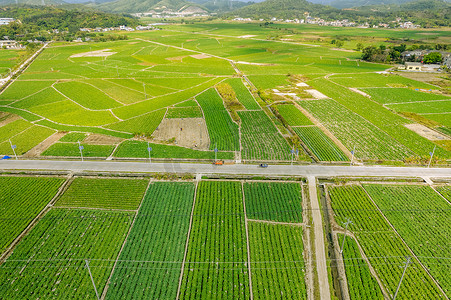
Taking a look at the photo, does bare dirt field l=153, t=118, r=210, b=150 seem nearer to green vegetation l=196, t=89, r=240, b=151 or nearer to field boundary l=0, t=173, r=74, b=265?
green vegetation l=196, t=89, r=240, b=151

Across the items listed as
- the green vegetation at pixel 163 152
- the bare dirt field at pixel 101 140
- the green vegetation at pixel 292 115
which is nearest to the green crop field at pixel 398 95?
the green vegetation at pixel 292 115

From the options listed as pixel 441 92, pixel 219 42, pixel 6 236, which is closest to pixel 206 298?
pixel 6 236

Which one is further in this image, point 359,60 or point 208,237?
point 359,60

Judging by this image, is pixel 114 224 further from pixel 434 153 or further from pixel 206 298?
pixel 434 153

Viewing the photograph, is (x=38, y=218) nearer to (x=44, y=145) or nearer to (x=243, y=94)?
(x=44, y=145)

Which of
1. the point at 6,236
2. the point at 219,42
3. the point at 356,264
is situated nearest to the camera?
the point at 356,264

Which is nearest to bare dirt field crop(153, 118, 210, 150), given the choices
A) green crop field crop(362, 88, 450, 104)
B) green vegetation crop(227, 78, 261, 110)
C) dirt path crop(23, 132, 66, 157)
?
green vegetation crop(227, 78, 261, 110)
